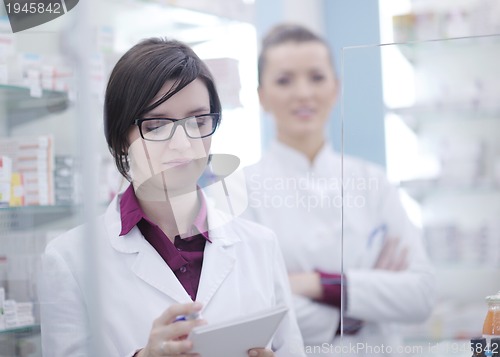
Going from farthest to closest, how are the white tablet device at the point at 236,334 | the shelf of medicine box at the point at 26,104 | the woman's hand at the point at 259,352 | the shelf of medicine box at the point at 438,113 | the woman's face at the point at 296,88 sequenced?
the shelf of medicine box at the point at 26,104
the woman's face at the point at 296,88
the shelf of medicine box at the point at 438,113
the woman's hand at the point at 259,352
the white tablet device at the point at 236,334

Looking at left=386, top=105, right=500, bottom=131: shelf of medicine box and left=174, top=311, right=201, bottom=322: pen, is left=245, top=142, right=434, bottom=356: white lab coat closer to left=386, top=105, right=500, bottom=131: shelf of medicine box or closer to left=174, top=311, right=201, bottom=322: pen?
left=386, top=105, right=500, bottom=131: shelf of medicine box

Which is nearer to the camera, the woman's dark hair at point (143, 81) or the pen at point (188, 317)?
the pen at point (188, 317)

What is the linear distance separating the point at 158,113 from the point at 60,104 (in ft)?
2.31

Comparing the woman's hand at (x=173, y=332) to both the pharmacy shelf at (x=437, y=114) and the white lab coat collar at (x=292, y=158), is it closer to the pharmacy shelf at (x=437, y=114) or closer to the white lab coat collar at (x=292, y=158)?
the white lab coat collar at (x=292, y=158)

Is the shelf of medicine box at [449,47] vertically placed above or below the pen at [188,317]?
above

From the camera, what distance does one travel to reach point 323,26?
8.81 ft

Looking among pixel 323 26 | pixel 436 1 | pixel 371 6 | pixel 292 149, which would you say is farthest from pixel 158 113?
pixel 436 1

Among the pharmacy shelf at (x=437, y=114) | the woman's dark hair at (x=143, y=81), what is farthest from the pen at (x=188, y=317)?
the pharmacy shelf at (x=437, y=114)

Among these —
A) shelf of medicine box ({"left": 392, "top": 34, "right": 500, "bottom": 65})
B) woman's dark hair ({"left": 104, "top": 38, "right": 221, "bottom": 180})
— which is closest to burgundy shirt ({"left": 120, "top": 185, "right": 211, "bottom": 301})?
woman's dark hair ({"left": 104, "top": 38, "right": 221, "bottom": 180})

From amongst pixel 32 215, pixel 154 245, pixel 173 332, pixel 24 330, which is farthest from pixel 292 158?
pixel 24 330

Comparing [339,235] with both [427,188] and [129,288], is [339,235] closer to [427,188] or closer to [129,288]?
[427,188]

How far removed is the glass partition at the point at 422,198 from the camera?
8.06 feet

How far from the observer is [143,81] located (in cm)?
241

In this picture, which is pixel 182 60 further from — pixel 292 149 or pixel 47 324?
pixel 47 324
